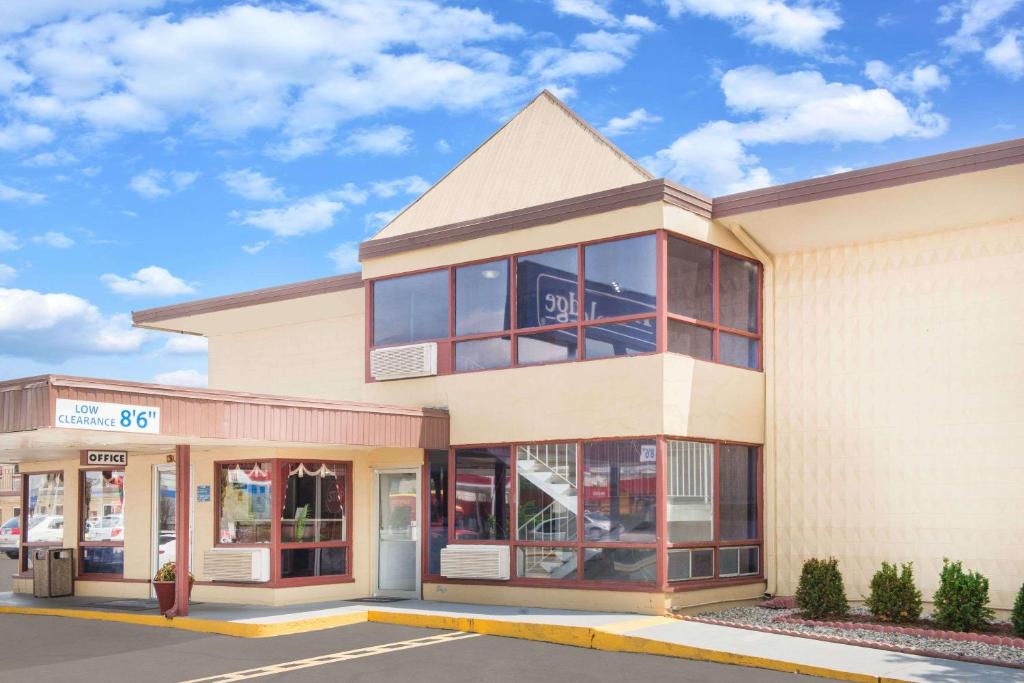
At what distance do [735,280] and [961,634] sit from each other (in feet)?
19.4

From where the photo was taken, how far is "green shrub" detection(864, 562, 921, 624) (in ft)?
46.9

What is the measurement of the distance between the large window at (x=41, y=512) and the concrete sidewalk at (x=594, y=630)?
3.00 meters

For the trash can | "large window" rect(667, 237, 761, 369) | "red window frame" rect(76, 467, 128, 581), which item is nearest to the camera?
"large window" rect(667, 237, 761, 369)

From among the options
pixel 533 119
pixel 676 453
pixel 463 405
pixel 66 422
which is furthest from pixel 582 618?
pixel 533 119

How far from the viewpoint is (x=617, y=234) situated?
15.7m

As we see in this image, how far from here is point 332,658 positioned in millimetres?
12648

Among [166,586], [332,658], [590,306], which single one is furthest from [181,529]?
[590,306]

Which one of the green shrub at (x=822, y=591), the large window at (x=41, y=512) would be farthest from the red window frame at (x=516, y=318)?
the large window at (x=41, y=512)

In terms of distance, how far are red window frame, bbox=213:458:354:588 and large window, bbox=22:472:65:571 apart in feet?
15.6

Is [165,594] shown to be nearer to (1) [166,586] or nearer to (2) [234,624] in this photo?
(1) [166,586]

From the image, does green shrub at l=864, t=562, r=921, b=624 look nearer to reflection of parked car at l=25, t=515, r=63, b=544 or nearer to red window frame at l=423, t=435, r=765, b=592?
red window frame at l=423, t=435, r=765, b=592

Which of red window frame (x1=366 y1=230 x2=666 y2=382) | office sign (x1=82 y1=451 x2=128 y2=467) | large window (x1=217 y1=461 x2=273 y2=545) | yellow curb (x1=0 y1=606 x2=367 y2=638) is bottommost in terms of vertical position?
yellow curb (x1=0 y1=606 x2=367 y2=638)

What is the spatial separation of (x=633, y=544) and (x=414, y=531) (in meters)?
4.07

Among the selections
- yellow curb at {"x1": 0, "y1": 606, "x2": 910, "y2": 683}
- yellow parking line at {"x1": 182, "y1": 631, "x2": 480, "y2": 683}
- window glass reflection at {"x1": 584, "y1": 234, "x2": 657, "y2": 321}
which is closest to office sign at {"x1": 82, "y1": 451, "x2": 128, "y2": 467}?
yellow curb at {"x1": 0, "y1": 606, "x2": 910, "y2": 683}
